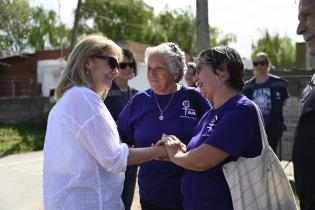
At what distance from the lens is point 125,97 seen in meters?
4.83

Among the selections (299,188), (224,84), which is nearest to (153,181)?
(224,84)

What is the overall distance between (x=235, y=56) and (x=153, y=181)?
3.78 ft

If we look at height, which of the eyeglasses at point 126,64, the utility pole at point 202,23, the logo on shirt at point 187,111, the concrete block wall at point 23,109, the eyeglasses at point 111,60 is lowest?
the concrete block wall at point 23,109

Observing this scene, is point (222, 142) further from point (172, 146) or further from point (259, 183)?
point (172, 146)

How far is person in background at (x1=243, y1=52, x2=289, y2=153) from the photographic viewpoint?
7027 mm

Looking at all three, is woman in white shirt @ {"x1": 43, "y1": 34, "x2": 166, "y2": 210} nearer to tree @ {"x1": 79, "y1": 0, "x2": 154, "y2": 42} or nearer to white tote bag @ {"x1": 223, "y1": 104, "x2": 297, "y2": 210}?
white tote bag @ {"x1": 223, "y1": 104, "x2": 297, "y2": 210}

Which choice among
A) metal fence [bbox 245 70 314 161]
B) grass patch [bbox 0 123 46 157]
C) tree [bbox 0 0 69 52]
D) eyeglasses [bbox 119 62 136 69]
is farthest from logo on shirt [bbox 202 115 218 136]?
tree [bbox 0 0 69 52]

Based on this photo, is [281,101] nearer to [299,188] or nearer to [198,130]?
[198,130]

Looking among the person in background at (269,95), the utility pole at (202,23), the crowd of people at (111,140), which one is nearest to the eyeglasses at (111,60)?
the crowd of people at (111,140)

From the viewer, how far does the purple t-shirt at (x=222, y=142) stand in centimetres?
252

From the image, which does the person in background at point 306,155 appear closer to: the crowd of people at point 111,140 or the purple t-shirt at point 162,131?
the crowd of people at point 111,140

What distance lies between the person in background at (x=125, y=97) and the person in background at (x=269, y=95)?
2548 mm

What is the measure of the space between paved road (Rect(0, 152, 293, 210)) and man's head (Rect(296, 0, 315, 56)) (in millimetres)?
4666

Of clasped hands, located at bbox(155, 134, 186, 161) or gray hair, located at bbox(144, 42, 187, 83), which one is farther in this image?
gray hair, located at bbox(144, 42, 187, 83)
